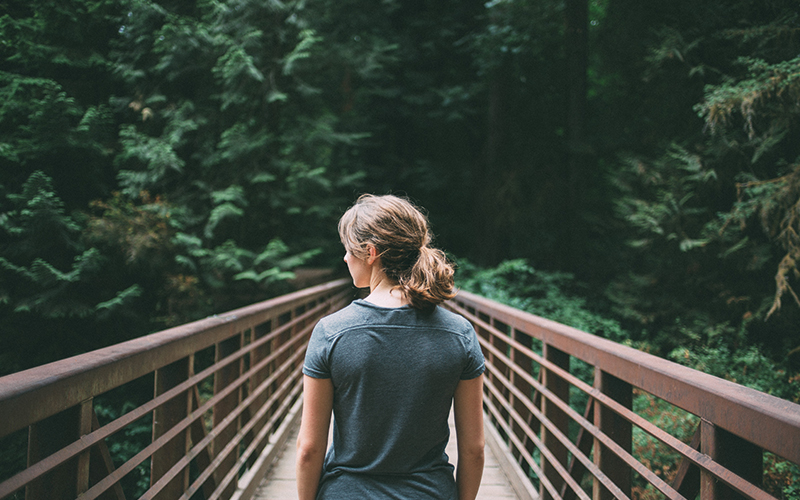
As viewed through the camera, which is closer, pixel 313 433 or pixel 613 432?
pixel 313 433

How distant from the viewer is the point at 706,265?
7.19 m

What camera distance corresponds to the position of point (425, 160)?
14.6 m

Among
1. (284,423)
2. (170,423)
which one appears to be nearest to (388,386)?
(170,423)

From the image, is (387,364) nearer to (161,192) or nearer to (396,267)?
(396,267)

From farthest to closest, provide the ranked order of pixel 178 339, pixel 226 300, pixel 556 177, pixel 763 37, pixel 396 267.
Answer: pixel 556 177, pixel 226 300, pixel 763 37, pixel 178 339, pixel 396 267

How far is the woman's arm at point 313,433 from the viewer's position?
1306 mm

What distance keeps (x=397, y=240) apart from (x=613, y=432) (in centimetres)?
145

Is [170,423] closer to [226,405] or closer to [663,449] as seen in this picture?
[226,405]

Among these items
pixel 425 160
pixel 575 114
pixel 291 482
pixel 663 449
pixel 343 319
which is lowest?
pixel 663 449

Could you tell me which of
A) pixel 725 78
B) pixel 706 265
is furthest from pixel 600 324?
pixel 725 78

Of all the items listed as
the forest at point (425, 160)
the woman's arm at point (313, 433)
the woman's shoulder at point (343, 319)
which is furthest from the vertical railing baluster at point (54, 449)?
the forest at point (425, 160)

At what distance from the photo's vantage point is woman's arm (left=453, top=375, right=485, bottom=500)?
140 centimetres

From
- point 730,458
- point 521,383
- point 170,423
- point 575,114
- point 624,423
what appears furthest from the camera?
point 575,114

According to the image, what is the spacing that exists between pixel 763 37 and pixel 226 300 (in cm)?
985
